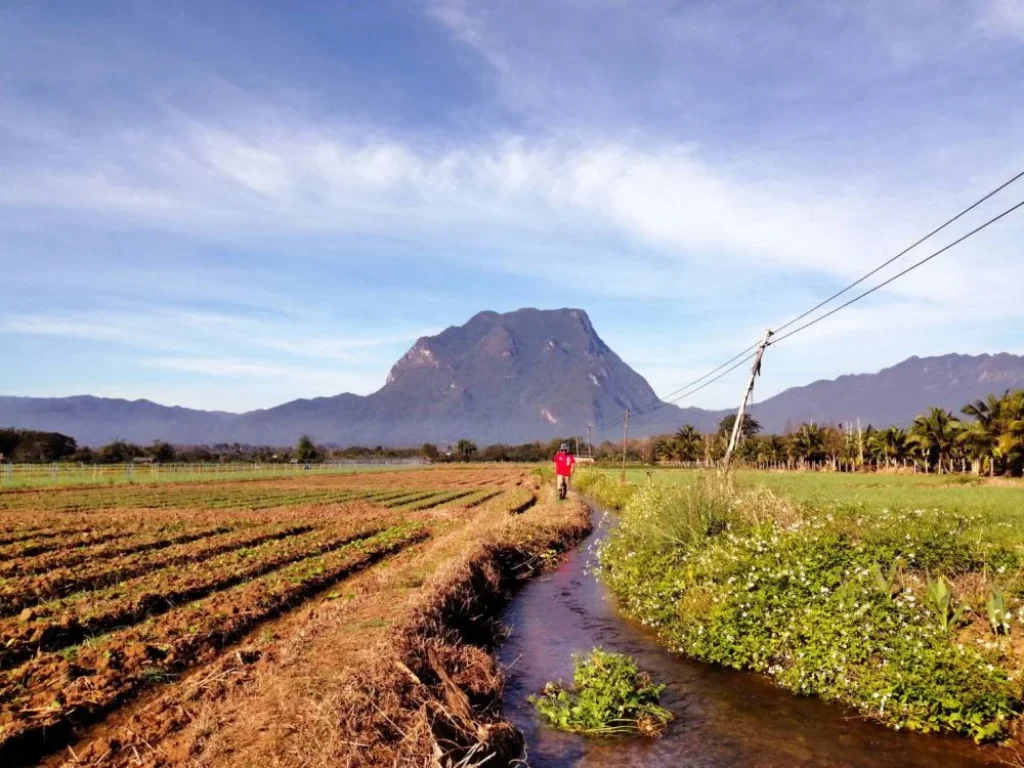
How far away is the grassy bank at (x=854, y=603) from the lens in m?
7.64

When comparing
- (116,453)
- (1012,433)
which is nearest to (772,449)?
(1012,433)

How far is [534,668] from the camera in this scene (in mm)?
10281

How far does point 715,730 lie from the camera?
7953 mm

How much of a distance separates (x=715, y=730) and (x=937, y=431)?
78.6m

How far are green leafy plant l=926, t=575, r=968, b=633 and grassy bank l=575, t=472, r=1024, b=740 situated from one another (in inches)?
0.7

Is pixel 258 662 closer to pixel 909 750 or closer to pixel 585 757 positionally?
pixel 585 757

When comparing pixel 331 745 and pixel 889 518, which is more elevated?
pixel 889 518

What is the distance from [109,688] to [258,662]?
158 cm

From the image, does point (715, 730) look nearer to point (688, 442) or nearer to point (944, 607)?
point (944, 607)

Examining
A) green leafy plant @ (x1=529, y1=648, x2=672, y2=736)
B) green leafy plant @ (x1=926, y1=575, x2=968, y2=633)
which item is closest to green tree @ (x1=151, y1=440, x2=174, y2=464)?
green leafy plant @ (x1=529, y1=648, x2=672, y2=736)

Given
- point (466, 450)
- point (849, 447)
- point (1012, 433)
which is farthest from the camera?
point (466, 450)

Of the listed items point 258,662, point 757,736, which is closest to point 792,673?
point 757,736

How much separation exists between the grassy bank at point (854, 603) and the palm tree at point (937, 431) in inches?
2718

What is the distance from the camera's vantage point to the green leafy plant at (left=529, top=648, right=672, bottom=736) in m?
8.02
